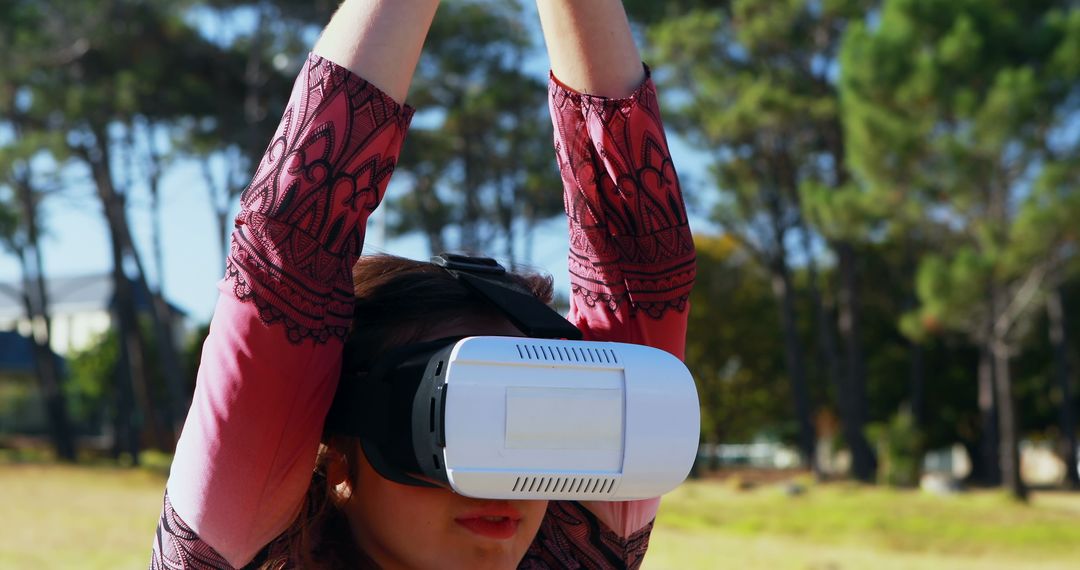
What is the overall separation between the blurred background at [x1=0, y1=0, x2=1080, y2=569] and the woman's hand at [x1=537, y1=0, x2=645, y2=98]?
848 centimetres

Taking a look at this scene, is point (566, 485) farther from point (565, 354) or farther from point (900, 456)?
point (900, 456)

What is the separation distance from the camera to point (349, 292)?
1.07 meters

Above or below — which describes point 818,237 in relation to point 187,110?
below

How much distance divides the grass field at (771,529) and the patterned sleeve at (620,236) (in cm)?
780

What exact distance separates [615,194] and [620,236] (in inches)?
2.2

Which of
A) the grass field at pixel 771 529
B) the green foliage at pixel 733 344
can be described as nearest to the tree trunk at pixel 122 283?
the grass field at pixel 771 529

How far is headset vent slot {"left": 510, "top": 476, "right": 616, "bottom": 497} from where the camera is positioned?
35.7 inches

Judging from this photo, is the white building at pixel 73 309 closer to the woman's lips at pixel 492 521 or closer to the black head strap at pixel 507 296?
the black head strap at pixel 507 296

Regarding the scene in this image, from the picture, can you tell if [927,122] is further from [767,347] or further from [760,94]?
[767,347]

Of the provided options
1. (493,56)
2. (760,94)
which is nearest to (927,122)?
(760,94)

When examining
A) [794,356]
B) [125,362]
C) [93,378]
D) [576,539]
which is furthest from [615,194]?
[93,378]

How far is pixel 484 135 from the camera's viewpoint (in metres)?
25.9

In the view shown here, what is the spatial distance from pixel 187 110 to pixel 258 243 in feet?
71.9

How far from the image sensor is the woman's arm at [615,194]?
1173 mm
